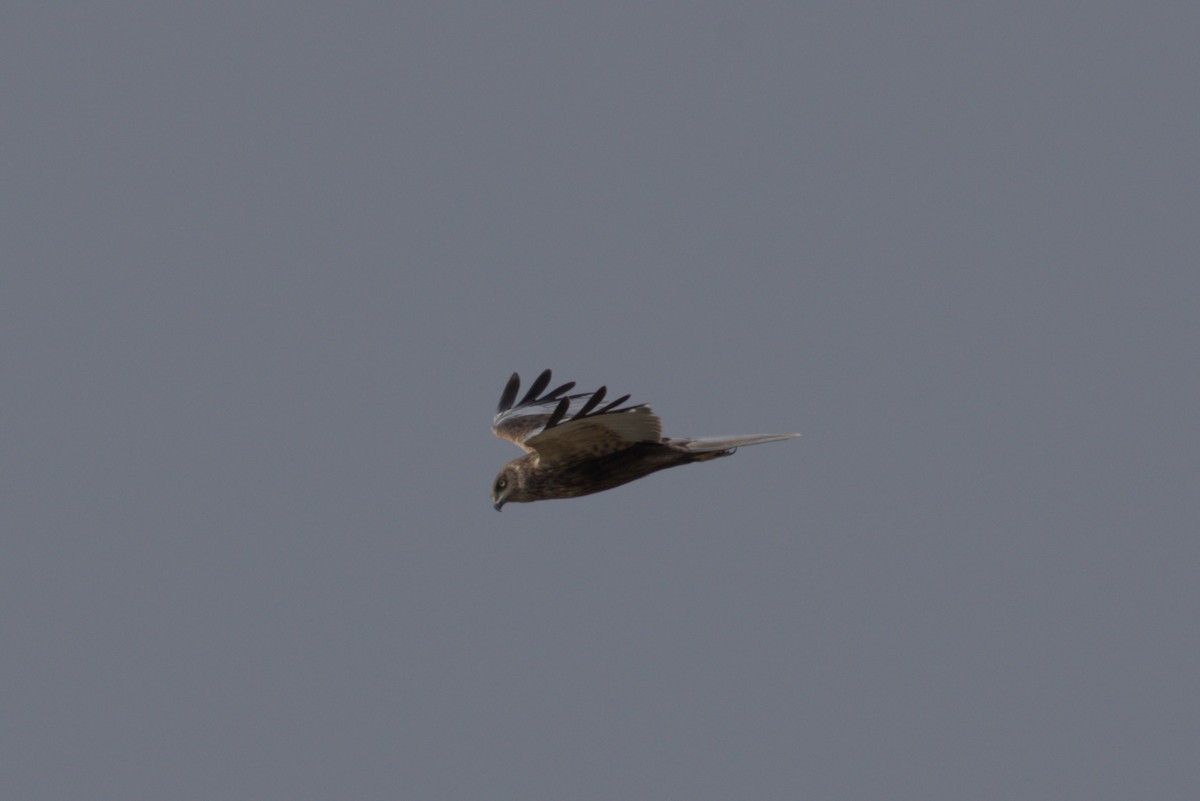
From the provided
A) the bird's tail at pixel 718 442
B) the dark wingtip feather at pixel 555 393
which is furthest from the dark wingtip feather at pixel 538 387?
the bird's tail at pixel 718 442

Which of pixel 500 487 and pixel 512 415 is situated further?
pixel 512 415

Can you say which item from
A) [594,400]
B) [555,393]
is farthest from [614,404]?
[555,393]

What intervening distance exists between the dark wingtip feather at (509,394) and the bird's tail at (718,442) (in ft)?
8.30

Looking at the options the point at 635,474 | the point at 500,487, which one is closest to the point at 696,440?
the point at 635,474

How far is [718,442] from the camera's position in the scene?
42.5ft

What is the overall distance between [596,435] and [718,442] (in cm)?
111

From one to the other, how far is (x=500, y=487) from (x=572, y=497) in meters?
0.65

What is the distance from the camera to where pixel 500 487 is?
13.6 meters

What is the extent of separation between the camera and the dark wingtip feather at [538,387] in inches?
591

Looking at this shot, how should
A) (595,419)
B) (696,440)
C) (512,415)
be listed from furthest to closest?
(512,415)
(696,440)
(595,419)


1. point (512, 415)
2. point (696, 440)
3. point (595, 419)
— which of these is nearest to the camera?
point (595, 419)

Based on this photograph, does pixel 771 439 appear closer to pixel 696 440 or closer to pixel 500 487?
pixel 696 440

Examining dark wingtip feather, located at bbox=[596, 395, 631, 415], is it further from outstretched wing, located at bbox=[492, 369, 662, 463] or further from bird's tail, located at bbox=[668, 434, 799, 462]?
bird's tail, located at bbox=[668, 434, 799, 462]

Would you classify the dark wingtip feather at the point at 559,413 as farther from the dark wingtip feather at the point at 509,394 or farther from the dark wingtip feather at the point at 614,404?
the dark wingtip feather at the point at 509,394
